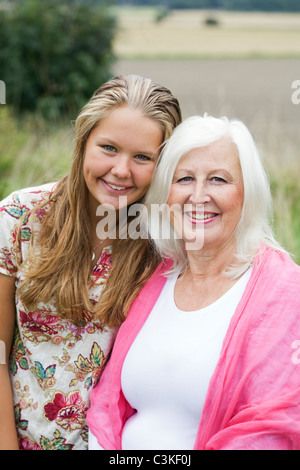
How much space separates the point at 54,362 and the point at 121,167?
75 centimetres

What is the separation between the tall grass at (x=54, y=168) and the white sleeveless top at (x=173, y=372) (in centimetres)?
213

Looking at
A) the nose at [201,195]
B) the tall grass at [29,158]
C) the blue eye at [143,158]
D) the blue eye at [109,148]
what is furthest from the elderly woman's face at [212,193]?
the tall grass at [29,158]

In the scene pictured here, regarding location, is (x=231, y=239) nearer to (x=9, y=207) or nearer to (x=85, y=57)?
(x=9, y=207)

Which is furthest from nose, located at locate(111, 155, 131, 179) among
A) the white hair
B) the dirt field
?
the dirt field

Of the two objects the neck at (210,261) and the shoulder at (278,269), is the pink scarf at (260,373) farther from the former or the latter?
the neck at (210,261)

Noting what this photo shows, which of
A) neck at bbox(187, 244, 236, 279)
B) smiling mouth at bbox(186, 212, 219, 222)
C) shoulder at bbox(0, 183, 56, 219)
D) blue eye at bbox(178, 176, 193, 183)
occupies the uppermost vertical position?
blue eye at bbox(178, 176, 193, 183)

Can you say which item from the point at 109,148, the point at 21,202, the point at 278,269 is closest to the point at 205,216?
the point at 278,269

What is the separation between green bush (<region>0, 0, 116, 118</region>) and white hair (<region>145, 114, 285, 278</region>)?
6692 mm

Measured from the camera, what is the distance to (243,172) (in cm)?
201

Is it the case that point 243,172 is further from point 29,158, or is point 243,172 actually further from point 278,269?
point 29,158

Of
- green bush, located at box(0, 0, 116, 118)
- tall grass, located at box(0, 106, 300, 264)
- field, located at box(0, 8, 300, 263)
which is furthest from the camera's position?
green bush, located at box(0, 0, 116, 118)

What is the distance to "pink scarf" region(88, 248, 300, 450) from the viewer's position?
1.79m

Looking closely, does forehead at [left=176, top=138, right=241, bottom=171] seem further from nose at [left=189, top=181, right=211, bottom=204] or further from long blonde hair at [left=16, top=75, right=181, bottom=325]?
long blonde hair at [left=16, top=75, right=181, bottom=325]
